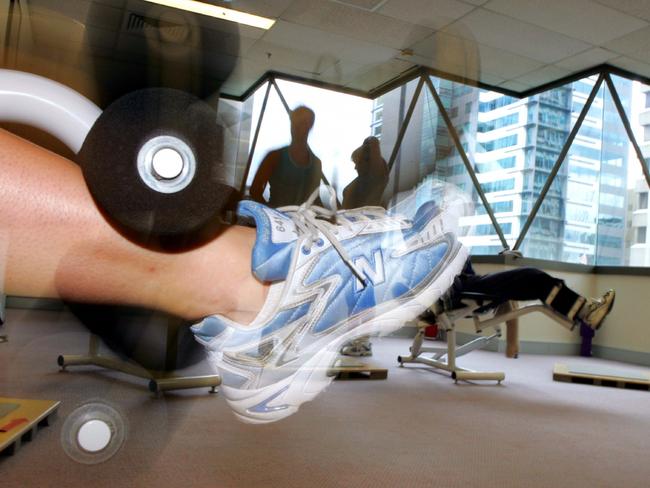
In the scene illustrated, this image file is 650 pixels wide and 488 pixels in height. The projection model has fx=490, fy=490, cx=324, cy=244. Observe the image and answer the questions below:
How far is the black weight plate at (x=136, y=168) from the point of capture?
230 millimetres

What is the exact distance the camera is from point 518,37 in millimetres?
993

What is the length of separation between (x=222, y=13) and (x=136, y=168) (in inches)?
22.3

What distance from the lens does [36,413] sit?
0.57m

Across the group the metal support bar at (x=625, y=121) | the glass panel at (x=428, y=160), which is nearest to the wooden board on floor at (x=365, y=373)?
the glass panel at (x=428, y=160)

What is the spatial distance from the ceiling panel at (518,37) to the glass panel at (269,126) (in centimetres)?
49

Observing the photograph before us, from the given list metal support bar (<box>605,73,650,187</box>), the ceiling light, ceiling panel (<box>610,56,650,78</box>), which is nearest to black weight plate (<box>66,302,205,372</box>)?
the ceiling light

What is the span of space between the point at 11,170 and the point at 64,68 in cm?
20

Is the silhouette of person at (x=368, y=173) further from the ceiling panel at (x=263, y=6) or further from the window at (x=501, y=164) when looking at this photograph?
the ceiling panel at (x=263, y=6)

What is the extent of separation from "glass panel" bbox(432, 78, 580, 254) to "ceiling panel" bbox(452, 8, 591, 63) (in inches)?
3.0

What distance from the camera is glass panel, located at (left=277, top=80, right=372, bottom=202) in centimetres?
57

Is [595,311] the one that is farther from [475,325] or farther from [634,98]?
[634,98]

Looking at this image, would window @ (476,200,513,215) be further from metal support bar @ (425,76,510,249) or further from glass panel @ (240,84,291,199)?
glass panel @ (240,84,291,199)

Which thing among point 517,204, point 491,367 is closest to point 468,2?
point 517,204

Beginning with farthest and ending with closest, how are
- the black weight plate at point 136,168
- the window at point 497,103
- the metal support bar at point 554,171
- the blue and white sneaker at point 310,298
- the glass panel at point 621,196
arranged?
the glass panel at point 621,196 < the metal support bar at point 554,171 < the window at point 497,103 < the blue and white sneaker at point 310,298 < the black weight plate at point 136,168
